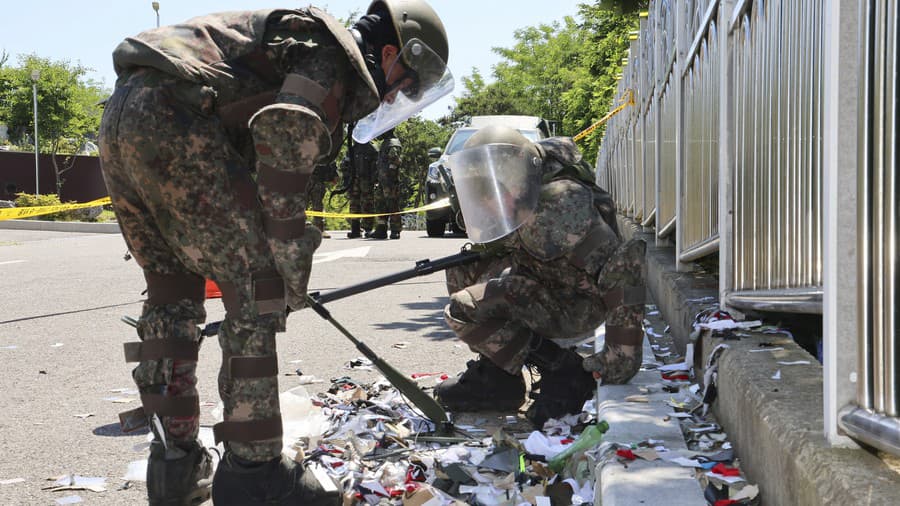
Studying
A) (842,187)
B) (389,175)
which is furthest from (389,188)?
(842,187)

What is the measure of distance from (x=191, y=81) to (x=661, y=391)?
2.08 m

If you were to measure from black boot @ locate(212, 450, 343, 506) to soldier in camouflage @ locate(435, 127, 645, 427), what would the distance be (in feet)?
4.14

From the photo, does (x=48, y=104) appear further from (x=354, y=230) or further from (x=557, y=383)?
(x=557, y=383)

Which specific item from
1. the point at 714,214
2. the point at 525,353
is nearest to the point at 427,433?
the point at 525,353

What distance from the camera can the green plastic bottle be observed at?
305 centimetres

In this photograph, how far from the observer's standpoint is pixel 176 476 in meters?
2.97

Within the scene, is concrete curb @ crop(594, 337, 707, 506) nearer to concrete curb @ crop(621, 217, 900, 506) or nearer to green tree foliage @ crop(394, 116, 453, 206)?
concrete curb @ crop(621, 217, 900, 506)

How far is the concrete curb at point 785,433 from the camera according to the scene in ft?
5.20

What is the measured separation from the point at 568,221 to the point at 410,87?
87 cm

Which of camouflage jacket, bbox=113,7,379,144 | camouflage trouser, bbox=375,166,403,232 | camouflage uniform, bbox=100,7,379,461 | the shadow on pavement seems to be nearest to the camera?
camouflage uniform, bbox=100,7,379,461

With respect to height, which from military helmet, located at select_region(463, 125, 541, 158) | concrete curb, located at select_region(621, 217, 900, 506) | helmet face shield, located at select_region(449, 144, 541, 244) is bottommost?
concrete curb, located at select_region(621, 217, 900, 506)

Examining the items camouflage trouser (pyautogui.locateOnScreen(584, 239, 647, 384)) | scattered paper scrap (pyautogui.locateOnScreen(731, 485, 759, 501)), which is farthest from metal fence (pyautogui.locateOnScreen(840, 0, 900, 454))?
camouflage trouser (pyautogui.locateOnScreen(584, 239, 647, 384))

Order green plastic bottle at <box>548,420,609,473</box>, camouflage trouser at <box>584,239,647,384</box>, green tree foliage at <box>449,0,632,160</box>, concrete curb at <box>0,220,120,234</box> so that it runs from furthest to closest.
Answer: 1. green tree foliage at <box>449,0,632,160</box>
2. concrete curb at <box>0,220,120,234</box>
3. camouflage trouser at <box>584,239,647,384</box>
4. green plastic bottle at <box>548,420,609,473</box>

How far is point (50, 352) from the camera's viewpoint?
18.4ft
